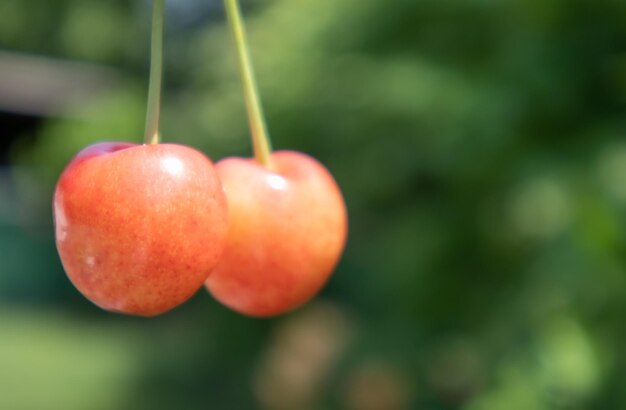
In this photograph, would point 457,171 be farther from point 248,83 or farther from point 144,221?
point 144,221

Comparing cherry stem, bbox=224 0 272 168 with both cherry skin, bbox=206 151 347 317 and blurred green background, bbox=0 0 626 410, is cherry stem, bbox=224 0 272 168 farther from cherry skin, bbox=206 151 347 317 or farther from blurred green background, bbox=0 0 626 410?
blurred green background, bbox=0 0 626 410

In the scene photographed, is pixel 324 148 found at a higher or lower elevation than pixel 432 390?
higher

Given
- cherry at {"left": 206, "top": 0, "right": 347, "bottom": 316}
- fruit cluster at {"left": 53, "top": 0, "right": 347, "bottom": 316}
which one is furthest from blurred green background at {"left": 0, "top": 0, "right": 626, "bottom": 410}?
fruit cluster at {"left": 53, "top": 0, "right": 347, "bottom": 316}

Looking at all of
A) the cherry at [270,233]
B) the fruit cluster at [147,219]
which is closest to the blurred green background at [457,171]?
the cherry at [270,233]

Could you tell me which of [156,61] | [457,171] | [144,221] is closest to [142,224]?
[144,221]

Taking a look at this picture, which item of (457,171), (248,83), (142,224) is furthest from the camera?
(457,171)

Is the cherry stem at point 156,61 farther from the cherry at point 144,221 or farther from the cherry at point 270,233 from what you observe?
the cherry at point 270,233

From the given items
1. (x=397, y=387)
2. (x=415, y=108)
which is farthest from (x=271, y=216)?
(x=397, y=387)

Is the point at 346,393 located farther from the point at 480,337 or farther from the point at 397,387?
the point at 480,337
